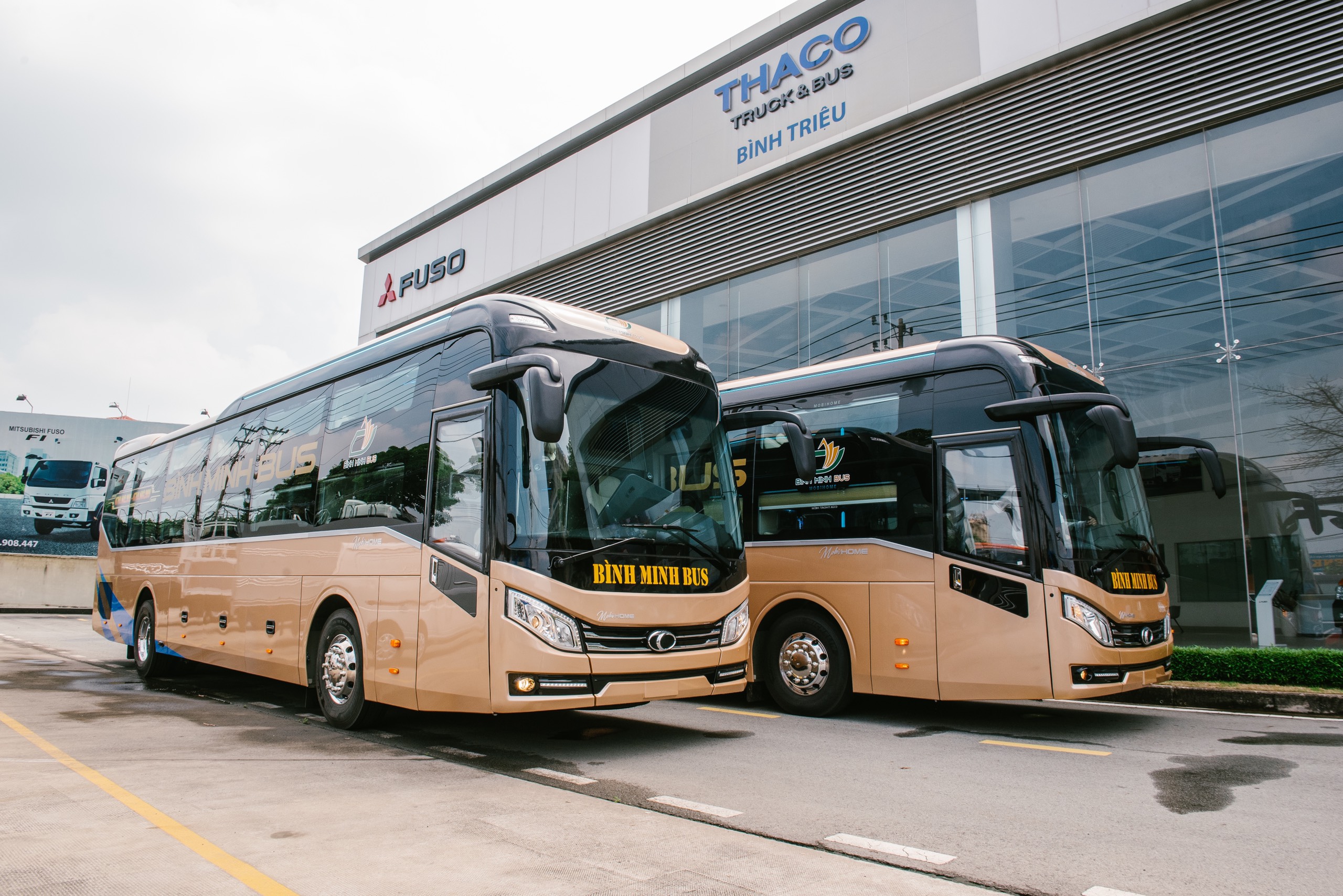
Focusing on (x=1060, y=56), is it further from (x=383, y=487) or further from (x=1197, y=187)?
(x=383, y=487)

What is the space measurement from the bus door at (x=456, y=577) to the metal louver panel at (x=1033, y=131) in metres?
10.9

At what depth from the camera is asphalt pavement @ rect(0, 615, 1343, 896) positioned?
13.0ft

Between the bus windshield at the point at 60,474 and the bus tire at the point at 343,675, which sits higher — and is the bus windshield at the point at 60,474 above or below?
above

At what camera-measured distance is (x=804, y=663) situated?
880cm

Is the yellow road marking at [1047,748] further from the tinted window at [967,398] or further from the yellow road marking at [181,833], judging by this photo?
the yellow road marking at [181,833]

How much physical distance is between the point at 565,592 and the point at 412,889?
2.56 m

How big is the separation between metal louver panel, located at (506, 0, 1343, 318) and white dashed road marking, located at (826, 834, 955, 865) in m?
12.0

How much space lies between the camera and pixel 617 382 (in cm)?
674

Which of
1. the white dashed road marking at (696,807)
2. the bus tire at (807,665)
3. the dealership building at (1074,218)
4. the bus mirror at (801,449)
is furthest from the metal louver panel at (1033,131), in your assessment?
the white dashed road marking at (696,807)

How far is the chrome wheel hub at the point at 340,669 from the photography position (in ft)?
24.6

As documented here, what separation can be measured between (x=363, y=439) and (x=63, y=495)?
3998 cm

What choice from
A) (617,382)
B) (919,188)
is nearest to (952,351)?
(617,382)

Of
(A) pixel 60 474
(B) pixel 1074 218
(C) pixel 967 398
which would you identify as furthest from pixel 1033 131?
(A) pixel 60 474

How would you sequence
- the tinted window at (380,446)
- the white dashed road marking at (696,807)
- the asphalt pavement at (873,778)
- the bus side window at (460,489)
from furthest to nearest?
1. the tinted window at (380,446)
2. the bus side window at (460,489)
3. the white dashed road marking at (696,807)
4. the asphalt pavement at (873,778)
